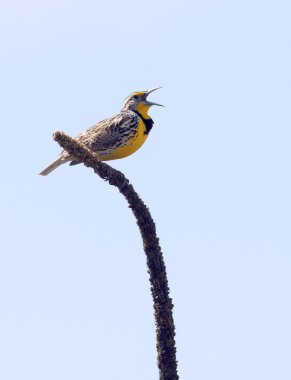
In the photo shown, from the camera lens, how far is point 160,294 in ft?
19.2

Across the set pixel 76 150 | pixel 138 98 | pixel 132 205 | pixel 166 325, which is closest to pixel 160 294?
pixel 166 325

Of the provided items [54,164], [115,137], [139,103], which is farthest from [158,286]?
[139,103]

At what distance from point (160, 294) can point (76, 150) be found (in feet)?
4.65

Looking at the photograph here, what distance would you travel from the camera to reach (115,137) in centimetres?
1113

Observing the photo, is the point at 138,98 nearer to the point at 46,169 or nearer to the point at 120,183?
the point at 46,169

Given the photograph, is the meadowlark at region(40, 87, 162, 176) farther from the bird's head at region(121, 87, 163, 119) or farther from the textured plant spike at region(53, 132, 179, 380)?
the textured plant spike at region(53, 132, 179, 380)

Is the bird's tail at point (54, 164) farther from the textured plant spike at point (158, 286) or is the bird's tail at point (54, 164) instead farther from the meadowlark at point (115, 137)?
the textured plant spike at point (158, 286)

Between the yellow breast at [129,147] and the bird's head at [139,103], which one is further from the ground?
the bird's head at [139,103]

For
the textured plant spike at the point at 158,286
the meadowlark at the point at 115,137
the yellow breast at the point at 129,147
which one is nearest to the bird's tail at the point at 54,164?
the meadowlark at the point at 115,137

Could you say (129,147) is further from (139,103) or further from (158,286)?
(158,286)

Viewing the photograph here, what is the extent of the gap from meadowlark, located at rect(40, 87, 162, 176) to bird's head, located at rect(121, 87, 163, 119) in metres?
0.28

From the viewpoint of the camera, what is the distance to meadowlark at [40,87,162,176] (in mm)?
11055

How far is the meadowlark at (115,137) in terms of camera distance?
1105 centimetres

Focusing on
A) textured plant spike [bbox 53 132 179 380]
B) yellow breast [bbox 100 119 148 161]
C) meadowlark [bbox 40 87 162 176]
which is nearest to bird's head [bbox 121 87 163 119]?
meadowlark [bbox 40 87 162 176]
